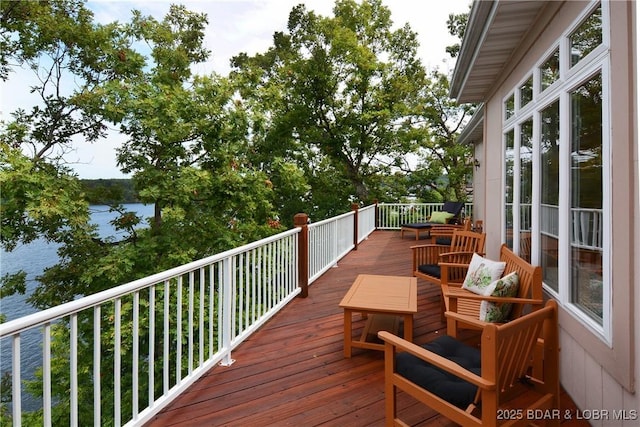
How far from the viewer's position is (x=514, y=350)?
5.33ft

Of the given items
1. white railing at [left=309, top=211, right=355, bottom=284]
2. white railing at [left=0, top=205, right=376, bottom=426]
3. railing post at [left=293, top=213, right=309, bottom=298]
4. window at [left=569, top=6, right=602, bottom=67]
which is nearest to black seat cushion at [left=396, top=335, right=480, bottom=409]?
white railing at [left=0, top=205, right=376, bottom=426]

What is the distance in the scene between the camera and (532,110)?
3.08 metres

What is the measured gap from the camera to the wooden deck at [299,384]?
7.20ft

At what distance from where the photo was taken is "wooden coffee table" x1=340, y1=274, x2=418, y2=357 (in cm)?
301

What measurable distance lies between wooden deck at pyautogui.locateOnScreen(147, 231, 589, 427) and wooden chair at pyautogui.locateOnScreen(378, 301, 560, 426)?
0.41 m

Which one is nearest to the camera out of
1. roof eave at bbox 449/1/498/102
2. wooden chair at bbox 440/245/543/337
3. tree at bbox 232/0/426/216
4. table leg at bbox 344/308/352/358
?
wooden chair at bbox 440/245/543/337

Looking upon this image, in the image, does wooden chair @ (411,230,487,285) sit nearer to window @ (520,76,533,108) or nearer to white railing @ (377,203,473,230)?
window @ (520,76,533,108)

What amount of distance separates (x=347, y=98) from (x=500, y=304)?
48.8ft

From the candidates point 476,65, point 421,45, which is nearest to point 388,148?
point 421,45

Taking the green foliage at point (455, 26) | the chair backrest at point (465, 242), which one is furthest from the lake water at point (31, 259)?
the green foliage at point (455, 26)

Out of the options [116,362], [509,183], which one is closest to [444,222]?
[509,183]

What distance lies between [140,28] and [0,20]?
3.00m

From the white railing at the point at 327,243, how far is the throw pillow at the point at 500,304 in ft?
9.90

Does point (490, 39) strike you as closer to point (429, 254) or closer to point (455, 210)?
point (429, 254)
